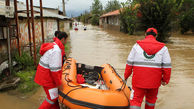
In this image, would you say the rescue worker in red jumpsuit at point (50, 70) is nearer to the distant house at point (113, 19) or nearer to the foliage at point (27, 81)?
the foliage at point (27, 81)

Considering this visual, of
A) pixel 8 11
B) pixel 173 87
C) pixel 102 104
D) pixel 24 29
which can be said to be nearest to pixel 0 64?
pixel 8 11

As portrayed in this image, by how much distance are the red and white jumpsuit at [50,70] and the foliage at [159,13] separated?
42.4 feet

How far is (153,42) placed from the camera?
9.27 feet

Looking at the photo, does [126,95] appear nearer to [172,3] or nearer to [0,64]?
[0,64]

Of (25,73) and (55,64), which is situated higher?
(55,64)

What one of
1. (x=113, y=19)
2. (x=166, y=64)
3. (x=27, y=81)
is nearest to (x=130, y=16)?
(x=113, y=19)

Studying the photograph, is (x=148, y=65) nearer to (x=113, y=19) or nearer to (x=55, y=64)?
(x=55, y=64)

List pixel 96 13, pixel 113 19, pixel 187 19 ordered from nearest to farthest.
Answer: pixel 187 19
pixel 113 19
pixel 96 13

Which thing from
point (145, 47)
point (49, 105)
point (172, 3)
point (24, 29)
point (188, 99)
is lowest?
point (188, 99)

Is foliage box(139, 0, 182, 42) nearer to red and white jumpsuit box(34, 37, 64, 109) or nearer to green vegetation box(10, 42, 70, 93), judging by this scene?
green vegetation box(10, 42, 70, 93)

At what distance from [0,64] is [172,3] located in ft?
44.3

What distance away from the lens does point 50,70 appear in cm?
285

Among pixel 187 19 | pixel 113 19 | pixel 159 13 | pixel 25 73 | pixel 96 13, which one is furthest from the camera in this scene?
pixel 96 13

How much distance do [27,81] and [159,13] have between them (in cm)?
1224
